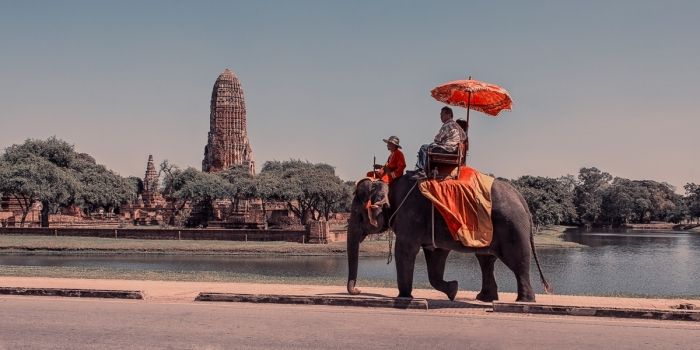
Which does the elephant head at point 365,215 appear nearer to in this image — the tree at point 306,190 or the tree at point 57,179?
the tree at point 57,179

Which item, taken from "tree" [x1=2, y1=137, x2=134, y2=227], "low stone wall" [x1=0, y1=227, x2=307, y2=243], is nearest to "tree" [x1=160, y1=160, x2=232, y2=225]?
"tree" [x1=2, y1=137, x2=134, y2=227]

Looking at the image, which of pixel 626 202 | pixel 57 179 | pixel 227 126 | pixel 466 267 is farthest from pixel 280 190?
pixel 626 202

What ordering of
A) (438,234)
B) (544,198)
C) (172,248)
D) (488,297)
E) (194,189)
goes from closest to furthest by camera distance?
(438,234), (488,297), (172,248), (194,189), (544,198)

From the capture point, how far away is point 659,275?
31.0 meters

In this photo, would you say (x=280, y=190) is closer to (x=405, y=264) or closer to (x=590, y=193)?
(x=405, y=264)

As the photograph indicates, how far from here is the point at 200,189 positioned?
2982 inches

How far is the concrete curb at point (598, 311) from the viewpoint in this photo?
8969 mm

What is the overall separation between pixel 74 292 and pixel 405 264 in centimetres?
519

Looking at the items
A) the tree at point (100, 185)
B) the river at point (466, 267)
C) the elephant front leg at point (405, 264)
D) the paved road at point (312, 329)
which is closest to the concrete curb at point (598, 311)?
the paved road at point (312, 329)

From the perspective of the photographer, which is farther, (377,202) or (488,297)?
(488,297)

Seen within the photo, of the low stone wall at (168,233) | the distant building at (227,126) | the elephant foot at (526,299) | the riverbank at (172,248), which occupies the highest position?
the distant building at (227,126)

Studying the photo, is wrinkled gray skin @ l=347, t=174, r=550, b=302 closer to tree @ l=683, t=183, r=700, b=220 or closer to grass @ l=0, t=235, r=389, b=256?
grass @ l=0, t=235, r=389, b=256

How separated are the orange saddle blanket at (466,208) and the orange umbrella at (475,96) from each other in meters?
1.75

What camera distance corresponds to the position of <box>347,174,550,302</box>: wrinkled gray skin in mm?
10336
